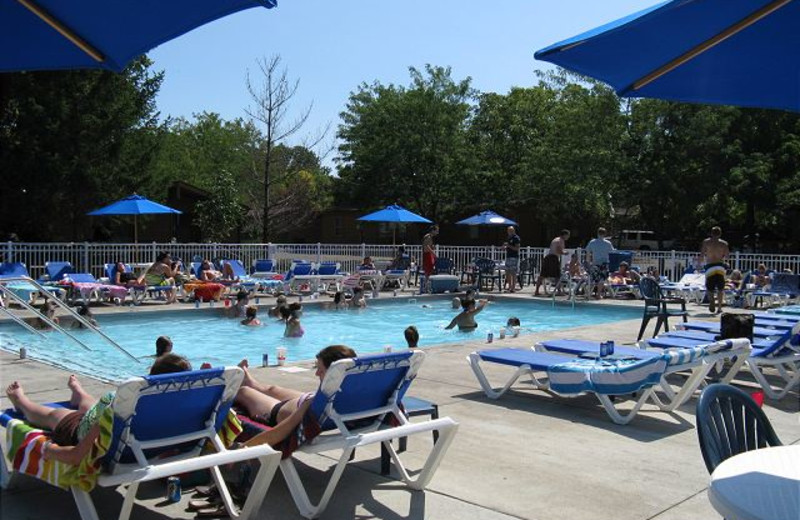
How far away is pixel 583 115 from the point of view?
3584cm

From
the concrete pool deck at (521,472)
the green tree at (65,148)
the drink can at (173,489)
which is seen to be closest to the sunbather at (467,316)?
the concrete pool deck at (521,472)

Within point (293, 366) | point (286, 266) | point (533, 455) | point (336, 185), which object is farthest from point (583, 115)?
point (533, 455)

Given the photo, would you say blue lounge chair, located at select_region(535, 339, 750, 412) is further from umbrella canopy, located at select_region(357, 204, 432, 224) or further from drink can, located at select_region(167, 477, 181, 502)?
umbrella canopy, located at select_region(357, 204, 432, 224)

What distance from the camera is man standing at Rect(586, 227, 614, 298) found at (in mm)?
19688

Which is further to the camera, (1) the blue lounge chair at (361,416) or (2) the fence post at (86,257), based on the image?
(2) the fence post at (86,257)

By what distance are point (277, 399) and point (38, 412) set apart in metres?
1.46

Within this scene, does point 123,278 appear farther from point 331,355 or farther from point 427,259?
point 331,355

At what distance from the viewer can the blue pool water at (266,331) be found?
11375mm

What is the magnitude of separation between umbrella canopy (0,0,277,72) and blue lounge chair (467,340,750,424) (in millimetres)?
4150

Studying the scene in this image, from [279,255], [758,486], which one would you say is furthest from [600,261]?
[758,486]

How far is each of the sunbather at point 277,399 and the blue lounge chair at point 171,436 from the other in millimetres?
416

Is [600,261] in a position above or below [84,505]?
above

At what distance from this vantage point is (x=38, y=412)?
463 cm

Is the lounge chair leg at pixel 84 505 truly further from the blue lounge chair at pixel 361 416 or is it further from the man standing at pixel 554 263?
the man standing at pixel 554 263
